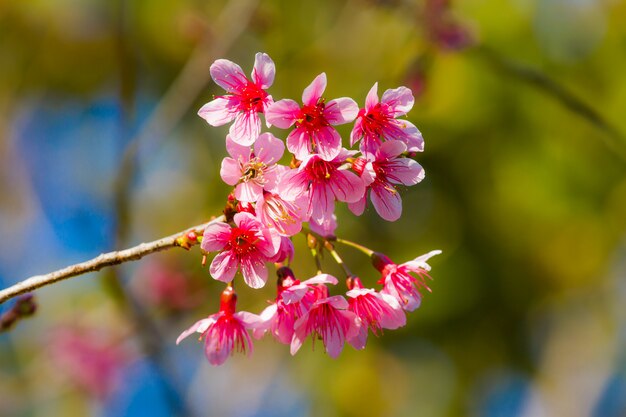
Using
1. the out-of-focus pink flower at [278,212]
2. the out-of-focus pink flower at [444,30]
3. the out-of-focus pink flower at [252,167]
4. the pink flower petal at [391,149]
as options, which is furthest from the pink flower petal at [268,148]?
the out-of-focus pink flower at [444,30]

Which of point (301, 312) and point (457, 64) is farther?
point (457, 64)

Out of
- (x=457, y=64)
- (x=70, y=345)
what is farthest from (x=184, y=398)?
(x=457, y=64)

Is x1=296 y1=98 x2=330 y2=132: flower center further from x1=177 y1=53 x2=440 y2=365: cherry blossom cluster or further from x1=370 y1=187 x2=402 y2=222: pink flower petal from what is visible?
x1=370 y1=187 x2=402 y2=222: pink flower petal

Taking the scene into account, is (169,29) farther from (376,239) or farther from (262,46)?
(376,239)

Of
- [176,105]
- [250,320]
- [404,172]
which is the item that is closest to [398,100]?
[404,172]

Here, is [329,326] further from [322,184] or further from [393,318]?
[322,184]

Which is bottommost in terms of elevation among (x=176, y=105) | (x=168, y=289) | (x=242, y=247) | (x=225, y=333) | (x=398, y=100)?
(x=168, y=289)

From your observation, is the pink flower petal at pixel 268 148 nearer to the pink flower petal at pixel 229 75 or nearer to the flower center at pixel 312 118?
the flower center at pixel 312 118
